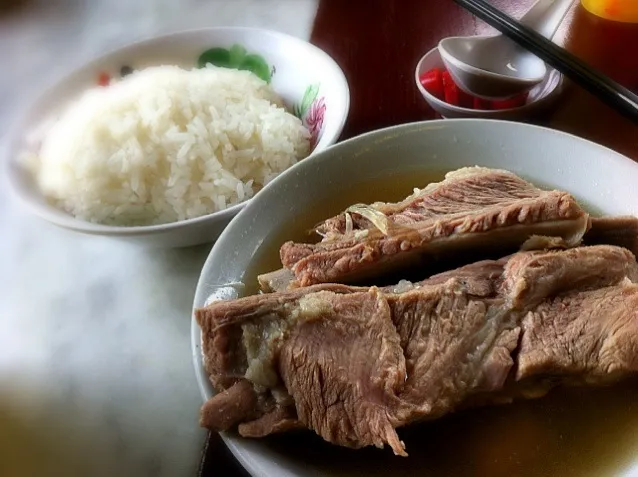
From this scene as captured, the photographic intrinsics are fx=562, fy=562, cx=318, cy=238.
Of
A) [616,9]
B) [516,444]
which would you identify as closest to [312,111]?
[516,444]

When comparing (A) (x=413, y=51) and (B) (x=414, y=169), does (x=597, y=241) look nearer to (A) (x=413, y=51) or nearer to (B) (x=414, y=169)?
(B) (x=414, y=169)

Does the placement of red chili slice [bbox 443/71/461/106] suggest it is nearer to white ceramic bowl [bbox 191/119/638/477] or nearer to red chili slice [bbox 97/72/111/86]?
white ceramic bowl [bbox 191/119/638/477]

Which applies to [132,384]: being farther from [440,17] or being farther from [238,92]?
[440,17]

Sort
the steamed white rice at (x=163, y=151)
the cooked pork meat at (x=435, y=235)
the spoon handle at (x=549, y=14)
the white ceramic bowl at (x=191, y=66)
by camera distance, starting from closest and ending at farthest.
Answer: the cooked pork meat at (x=435, y=235) → the white ceramic bowl at (x=191, y=66) → the steamed white rice at (x=163, y=151) → the spoon handle at (x=549, y=14)

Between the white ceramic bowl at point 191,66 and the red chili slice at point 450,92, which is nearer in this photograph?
the white ceramic bowl at point 191,66

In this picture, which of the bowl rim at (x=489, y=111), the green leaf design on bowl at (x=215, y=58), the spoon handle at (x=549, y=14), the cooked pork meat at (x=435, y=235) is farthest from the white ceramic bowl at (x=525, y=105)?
the green leaf design on bowl at (x=215, y=58)

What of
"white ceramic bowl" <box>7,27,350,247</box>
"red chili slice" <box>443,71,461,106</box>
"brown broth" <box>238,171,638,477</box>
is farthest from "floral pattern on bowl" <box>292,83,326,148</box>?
"brown broth" <box>238,171,638,477</box>

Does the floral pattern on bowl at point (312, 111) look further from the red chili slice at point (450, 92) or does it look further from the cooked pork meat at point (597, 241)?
the cooked pork meat at point (597, 241)
